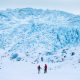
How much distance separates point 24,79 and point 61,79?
379 centimetres

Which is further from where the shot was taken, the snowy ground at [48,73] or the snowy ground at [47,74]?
the snowy ground at [48,73]

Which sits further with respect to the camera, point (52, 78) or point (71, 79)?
point (52, 78)

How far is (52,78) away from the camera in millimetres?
32219

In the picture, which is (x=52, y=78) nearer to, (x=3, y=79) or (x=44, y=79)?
(x=44, y=79)

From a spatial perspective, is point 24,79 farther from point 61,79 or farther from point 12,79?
point 61,79

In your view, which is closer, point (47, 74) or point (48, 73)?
point (47, 74)

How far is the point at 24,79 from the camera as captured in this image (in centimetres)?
3198

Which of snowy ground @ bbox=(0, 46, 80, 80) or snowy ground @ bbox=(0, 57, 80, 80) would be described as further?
snowy ground @ bbox=(0, 46, 80, 80)

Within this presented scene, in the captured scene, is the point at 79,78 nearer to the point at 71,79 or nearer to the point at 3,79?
the point at 71,79

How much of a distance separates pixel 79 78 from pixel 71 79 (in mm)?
850

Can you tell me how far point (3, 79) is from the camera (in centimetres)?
3173

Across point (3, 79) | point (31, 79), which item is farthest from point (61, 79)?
point (3, 79)

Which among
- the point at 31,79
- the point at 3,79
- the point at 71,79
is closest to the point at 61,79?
the point at 71,79

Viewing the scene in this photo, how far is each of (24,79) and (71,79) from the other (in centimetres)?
484
